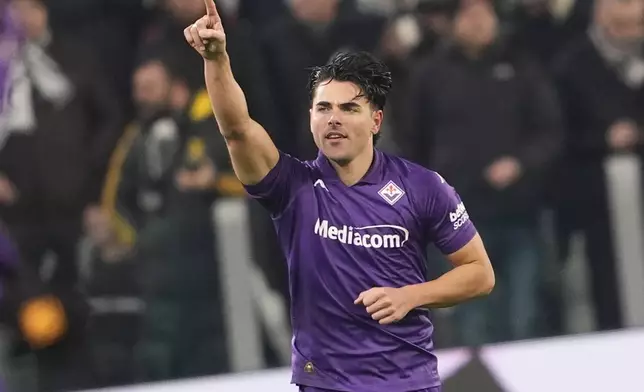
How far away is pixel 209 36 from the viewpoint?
3264 mm

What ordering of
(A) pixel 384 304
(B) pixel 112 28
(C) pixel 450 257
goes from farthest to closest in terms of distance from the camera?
(B) pixel 112 28, (C) pixel 450 257, (A) pixel 384 304

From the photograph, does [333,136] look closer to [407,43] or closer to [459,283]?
[459,283]

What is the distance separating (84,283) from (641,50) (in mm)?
3139

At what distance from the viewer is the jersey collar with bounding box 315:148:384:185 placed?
362 centimetres

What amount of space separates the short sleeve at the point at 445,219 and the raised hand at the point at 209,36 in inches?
31.2

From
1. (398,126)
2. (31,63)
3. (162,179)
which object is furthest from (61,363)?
(398,126)

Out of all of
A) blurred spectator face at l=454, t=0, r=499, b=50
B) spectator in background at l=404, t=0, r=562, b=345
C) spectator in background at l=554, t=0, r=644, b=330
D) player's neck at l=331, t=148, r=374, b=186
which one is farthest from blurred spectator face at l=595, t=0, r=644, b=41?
player's neck at l=331, t=148, r=374, b=186

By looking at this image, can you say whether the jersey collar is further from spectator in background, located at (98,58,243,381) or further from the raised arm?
spectator in background, located at (98,58,243,381)

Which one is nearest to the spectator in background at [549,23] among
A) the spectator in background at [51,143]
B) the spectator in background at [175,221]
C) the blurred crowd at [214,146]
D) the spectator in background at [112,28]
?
the blurred crowd at [214,146]

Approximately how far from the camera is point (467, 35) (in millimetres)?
6180

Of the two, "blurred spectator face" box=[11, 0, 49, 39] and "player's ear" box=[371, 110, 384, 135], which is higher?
"blurred spectator face" box=[11, 0, 49, 39]

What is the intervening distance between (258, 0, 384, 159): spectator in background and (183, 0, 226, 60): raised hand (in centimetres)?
273

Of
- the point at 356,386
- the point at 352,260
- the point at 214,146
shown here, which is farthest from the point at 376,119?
the point at 214,146

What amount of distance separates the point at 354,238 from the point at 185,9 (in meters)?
2.74
